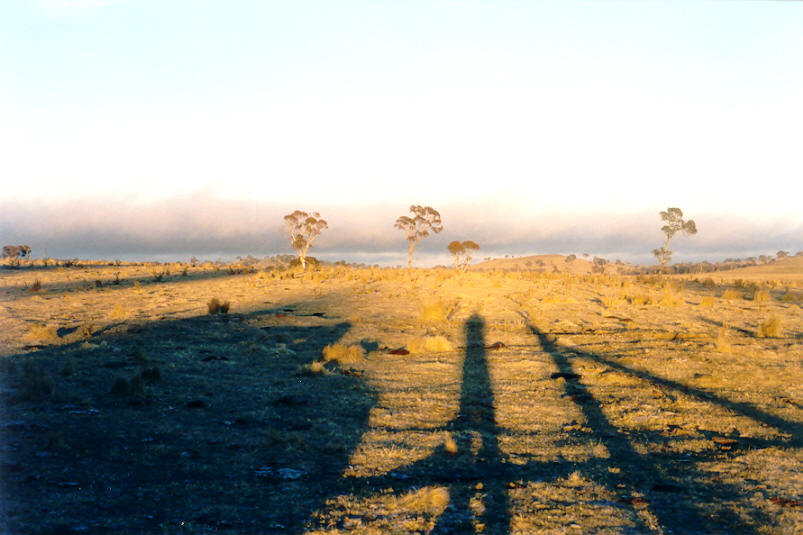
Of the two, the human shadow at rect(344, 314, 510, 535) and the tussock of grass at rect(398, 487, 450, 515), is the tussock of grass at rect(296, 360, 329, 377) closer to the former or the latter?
the human shadow at rect(344, 314, 510, 535)

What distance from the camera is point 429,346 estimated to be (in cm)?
1645

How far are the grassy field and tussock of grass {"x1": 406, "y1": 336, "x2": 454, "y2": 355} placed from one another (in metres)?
0.07

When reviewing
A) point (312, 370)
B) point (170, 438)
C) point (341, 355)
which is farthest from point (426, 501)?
point (341, 355)

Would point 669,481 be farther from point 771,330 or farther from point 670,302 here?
point 670,302

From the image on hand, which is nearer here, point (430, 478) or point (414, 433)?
point (430, 478)

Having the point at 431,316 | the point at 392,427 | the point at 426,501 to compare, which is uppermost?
the point at 431,316

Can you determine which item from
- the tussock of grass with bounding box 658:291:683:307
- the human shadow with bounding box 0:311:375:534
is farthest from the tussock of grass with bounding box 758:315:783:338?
the human shadow with bounding box 0:311:375:534

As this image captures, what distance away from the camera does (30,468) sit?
6500mm

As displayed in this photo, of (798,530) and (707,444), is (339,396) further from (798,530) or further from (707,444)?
(798,530)

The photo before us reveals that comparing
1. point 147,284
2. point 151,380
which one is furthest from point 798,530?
point 147,284

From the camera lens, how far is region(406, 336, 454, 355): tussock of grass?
16094 millimetres

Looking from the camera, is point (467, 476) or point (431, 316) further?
point (431, 316)

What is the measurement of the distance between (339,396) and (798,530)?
757 centimetres

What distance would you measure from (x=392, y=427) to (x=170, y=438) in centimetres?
339
